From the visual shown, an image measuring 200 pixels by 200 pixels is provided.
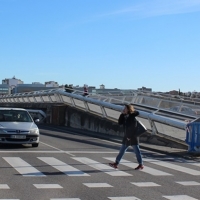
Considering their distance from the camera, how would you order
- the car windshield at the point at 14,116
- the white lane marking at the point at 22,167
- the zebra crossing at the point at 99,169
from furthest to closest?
1. the car windshield at the point at 14,116
2. the white lane marking at the point at 22,167
3. the zebra crossing at the point at 99,169

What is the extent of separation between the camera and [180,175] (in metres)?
12.2

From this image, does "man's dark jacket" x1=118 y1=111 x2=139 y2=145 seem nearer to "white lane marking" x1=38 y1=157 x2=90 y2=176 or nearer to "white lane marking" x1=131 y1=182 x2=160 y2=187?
"white lane marking" x1=38 y1=157 x2=90 y2=176

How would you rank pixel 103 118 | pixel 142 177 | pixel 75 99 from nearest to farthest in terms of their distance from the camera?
pixel 142 177 < pixel 103 118 < pixel 75 99

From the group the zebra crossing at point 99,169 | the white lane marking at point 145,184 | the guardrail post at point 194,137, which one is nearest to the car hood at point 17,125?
the zebra crossing at point 99,169

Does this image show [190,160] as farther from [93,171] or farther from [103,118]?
[103,118]

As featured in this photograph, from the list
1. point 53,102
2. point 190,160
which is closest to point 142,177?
point 190,160

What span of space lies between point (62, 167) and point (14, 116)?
674 centimetres

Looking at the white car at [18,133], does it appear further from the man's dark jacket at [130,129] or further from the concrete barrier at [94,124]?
the man's dark jacket at [130,129]

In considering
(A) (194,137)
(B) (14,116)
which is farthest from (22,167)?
(B) (14,116)

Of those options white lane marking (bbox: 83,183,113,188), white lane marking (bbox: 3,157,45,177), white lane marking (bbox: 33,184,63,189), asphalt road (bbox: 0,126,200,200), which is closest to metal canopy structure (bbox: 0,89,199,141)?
asphalt road (bbox: 0,126,200,200)

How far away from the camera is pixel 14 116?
1909cm

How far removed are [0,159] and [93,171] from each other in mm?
3175

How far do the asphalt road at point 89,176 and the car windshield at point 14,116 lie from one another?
1551 mm

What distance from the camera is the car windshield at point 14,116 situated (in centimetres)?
1880
